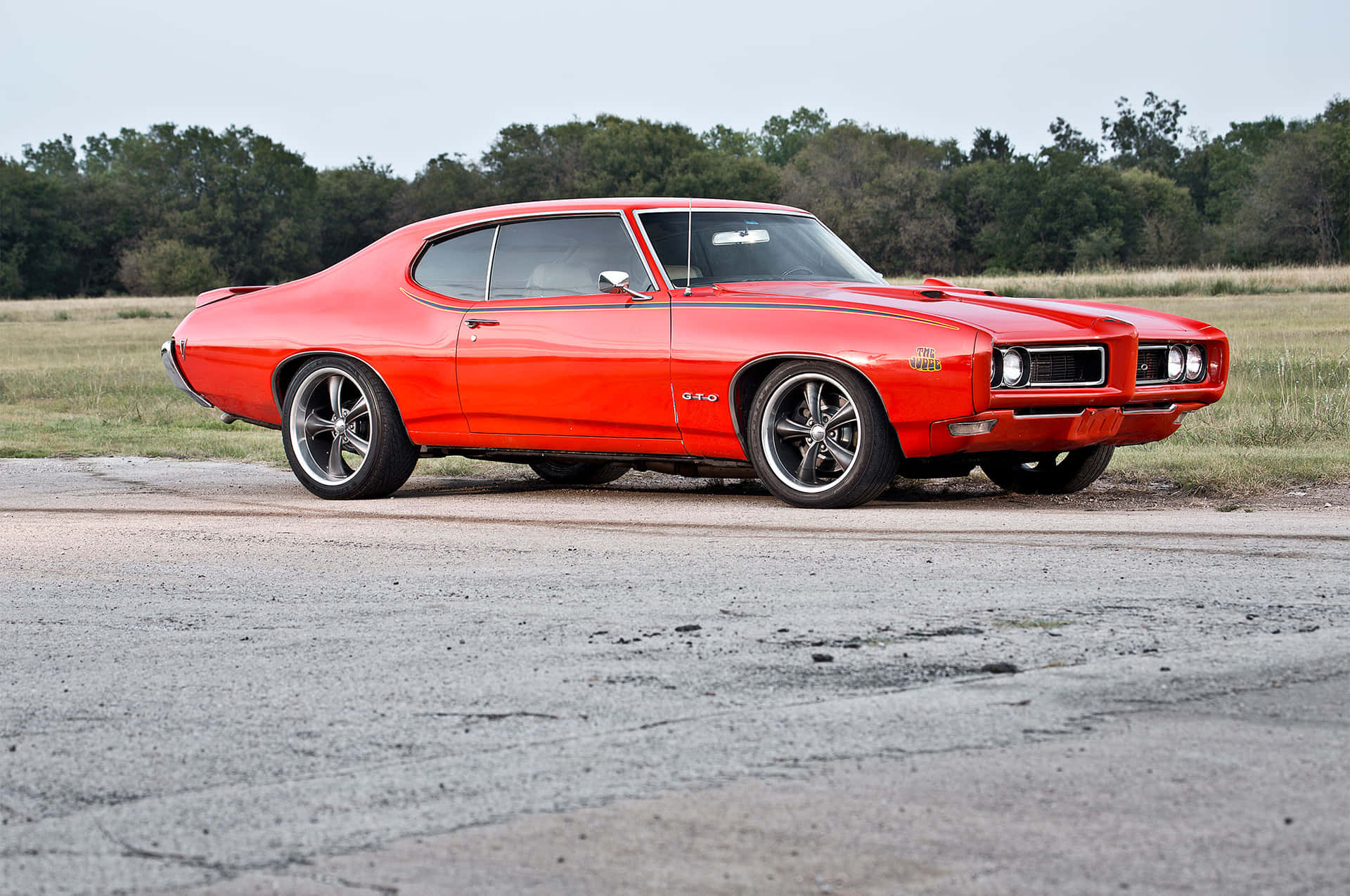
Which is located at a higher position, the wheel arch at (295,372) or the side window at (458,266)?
the side window at (458,266)

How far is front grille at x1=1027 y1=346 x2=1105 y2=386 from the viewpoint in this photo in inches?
282

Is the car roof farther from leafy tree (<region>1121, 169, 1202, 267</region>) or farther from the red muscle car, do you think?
leafy tree (<region>1121, 169, 1202, 267</region>)

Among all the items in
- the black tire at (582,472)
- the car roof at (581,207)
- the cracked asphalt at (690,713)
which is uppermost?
the car roof at (581,207)

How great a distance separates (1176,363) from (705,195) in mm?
98812

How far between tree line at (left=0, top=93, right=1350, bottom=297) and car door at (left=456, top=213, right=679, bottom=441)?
3072 inches

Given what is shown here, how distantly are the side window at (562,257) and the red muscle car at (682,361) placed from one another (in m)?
0.01

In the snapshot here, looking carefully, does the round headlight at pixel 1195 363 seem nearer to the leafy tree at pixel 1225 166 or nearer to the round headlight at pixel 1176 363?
the round headlight at pixel 1176 363

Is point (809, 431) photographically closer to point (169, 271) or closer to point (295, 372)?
point (295, 372)

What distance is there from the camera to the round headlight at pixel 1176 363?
7715 mm

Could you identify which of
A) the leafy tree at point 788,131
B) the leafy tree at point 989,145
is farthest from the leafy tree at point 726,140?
the leafy tree at point 989,145

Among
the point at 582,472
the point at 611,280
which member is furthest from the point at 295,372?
the point at 611,280

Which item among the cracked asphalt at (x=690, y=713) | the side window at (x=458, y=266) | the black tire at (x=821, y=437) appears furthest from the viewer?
the side window at (x=458, y=266)

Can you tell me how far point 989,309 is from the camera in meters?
7.46

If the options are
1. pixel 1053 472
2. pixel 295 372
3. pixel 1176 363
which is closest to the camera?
pixel 1176 363
